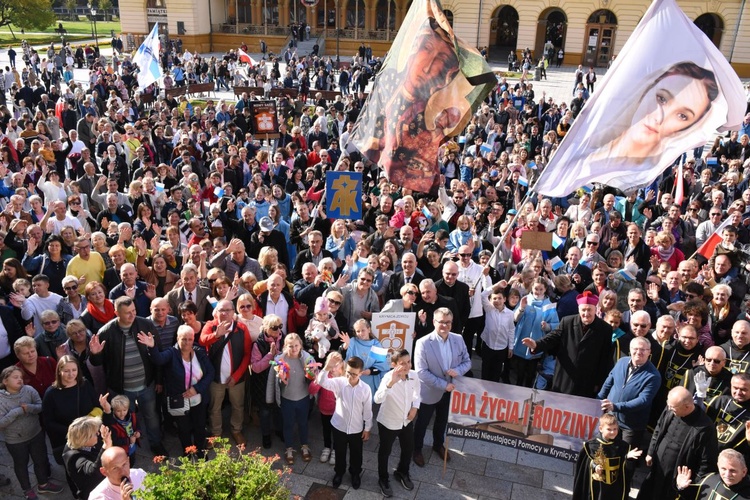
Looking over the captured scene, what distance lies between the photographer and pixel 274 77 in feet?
100

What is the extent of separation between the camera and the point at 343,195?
28.6ft

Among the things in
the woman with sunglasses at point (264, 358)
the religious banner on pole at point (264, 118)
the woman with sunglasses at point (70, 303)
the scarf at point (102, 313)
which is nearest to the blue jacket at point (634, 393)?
the woman with sunglasses at point (264, 358)

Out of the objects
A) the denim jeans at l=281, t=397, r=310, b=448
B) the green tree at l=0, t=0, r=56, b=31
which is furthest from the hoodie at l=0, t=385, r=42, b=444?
the green tree at l=0, t=0, r=56, b=31

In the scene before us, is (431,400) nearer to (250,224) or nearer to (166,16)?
(250,224)

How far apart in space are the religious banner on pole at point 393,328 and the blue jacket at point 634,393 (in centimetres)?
211

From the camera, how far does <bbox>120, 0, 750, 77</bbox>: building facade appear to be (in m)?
43.6

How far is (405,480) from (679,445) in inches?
100

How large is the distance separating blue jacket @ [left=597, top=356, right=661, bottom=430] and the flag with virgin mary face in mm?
3029

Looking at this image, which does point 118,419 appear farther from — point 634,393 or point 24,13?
point 24,13

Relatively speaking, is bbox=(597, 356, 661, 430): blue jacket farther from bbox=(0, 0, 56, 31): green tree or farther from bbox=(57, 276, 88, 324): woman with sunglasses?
bbox=(0, 0, 56, 31): green tree

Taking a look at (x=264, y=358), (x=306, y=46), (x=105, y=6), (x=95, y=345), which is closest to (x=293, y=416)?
(x=264, y=358)

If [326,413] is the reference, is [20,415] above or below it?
above

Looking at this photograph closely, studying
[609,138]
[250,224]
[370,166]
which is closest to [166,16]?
[370,166]

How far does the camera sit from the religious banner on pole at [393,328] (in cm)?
666
